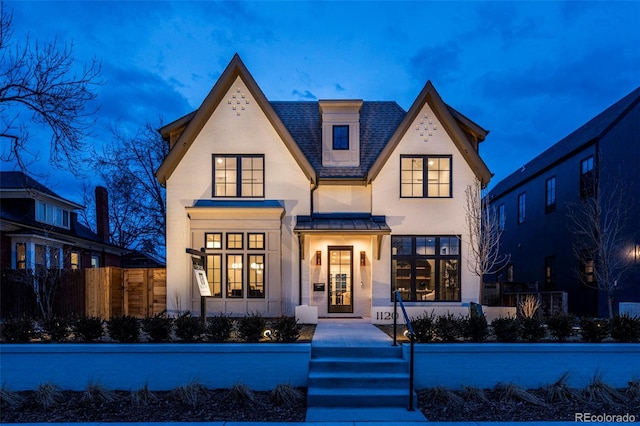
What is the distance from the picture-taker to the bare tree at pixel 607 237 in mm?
13711

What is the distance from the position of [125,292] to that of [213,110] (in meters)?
6.89

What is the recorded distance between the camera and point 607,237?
14.1 m

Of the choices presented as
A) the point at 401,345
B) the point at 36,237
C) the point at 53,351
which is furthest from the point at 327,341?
the point at 36,237

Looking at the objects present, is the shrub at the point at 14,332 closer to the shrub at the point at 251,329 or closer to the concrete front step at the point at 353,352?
the shrub at the point at 251,329

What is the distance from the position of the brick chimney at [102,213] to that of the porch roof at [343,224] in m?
17.3

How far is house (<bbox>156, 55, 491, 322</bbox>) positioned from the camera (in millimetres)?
13336

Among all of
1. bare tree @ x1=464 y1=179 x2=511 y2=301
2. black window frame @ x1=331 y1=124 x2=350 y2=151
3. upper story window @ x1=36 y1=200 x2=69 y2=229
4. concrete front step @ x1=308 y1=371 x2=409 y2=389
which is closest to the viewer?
concrete front step @ x1=308 y1=371 x2=409 y2=389

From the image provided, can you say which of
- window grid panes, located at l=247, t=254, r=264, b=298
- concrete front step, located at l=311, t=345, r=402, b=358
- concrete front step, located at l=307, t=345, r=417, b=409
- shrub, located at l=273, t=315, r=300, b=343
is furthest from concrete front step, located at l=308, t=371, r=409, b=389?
window grid panes, located at l=247, t=254, r=264, b=298

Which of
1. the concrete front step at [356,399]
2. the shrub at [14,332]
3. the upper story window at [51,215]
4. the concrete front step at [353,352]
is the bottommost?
the concrete front step at [356,399]

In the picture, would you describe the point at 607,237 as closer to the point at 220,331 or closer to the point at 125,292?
the point at 220,331

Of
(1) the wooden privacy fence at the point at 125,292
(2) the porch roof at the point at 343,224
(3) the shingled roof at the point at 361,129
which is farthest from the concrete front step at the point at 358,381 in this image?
(1) the wooden privacy fence at the point at 125,292

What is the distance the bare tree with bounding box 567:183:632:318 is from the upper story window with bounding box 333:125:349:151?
28.0ft

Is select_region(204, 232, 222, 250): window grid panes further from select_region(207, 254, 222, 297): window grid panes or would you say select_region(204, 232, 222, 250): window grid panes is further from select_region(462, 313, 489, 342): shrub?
select_region(462, 313, 489, 342): shrub

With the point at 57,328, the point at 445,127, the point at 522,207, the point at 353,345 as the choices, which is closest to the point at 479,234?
the point at 445,127
